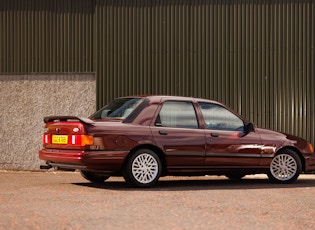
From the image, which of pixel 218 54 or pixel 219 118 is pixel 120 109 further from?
pixel 218 54

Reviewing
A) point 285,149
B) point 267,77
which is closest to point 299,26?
point 267,77

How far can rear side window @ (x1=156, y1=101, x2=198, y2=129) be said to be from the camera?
12370mm

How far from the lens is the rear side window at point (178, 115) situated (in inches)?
487

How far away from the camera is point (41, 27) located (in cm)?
1806

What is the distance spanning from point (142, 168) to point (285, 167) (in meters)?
3.05

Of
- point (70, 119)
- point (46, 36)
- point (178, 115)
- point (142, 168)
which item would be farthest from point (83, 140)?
point (46, 36)

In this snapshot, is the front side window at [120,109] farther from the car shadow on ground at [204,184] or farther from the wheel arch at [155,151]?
the car shadow on ground at [204,184]

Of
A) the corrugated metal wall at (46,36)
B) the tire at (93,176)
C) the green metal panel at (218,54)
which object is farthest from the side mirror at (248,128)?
the corrugated metal wall at (46,36)

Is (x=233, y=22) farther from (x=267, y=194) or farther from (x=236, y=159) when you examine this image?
(x=267, y=194)

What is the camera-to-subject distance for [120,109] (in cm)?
1240

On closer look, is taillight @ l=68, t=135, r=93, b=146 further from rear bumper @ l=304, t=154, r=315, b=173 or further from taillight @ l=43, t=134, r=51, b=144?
rear bumper @ l=304, t=154, r=315, b=173

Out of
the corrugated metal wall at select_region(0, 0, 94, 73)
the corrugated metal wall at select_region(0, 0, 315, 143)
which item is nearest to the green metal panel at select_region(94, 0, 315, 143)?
the corrugated metal wall at select_region(0, 0, 315, 143)

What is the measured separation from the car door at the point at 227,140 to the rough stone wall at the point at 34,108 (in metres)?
5.38

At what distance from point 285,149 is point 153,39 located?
5430 millimetres
